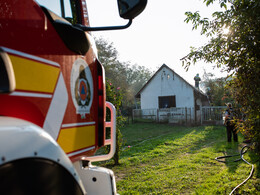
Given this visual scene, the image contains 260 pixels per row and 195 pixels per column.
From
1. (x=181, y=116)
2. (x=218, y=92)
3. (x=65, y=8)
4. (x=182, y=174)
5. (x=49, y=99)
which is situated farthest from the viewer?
(x=218, y=92)

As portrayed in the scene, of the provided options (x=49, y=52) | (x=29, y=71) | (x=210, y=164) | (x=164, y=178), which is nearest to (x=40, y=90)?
(x=29, y=71)

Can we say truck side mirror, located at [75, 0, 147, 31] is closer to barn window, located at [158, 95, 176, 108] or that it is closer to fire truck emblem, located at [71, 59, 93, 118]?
fire truck emblem, located at [71, 59, 93, 118]

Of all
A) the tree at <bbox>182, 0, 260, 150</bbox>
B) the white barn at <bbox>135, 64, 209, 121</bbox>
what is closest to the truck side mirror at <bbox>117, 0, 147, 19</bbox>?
the tree at <bbox>182, 0, 260, 150</bbox>

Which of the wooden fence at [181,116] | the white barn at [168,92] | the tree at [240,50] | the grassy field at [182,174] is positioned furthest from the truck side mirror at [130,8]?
the white barn at [168,92]

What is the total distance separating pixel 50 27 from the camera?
1505 mm

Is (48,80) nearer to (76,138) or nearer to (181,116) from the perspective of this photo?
(76,138)

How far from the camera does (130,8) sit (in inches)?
66.6

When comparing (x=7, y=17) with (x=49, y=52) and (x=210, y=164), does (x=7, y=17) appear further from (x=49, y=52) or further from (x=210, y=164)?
(x=210, y=164)

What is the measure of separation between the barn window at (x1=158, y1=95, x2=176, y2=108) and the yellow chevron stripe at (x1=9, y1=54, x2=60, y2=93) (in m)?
23.5

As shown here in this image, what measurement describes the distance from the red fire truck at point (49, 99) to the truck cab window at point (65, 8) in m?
0.01

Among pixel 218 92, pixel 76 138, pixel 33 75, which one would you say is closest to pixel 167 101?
pixel 218 92

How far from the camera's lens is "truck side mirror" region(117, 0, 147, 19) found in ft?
5.44

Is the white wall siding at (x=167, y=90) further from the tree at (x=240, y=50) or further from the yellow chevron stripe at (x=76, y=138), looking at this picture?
the yellow chevron stripe at (x=76, y=138)

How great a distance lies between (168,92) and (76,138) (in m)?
23.6
